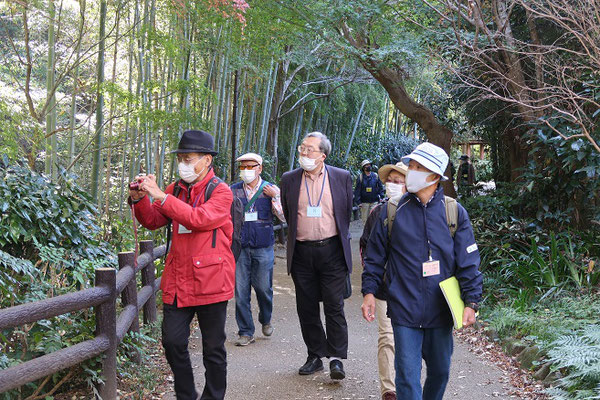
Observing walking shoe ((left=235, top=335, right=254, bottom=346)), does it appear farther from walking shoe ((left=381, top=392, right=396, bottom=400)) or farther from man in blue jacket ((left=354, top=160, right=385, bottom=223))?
man in blue jacket ((left=354, top=160, right=385, bottom=223))

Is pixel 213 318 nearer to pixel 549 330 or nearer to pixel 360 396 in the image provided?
pixel 360 396

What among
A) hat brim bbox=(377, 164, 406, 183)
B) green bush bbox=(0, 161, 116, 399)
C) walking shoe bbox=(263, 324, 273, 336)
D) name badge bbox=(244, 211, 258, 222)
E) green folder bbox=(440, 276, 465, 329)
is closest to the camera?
green folder bbox=(440, 276, 465, 329)

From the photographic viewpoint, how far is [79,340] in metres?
4.37

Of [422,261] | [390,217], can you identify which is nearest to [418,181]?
[390,217]

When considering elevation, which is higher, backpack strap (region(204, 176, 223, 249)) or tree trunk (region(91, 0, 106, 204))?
tree trunk (region(91, 0, 106, 204))

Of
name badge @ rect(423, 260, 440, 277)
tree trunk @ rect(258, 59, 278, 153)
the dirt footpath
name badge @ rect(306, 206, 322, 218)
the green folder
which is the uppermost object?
tree trunk @ rect(258, 59, 278, 153)

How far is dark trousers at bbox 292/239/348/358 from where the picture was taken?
529cm

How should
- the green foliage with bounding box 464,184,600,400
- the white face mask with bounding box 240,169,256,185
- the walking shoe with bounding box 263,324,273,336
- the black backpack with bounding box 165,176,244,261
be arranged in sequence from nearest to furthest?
the black backpack with bounding box 165,176,244,261
the green foliage with bounding box 464,184,600,400
the white face mask with bounding box 240,169,256,185
the walking shoe with bounding box 263,324,273,336

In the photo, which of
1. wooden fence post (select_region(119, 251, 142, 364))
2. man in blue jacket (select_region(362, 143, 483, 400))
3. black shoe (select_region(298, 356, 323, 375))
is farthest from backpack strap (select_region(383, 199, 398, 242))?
wooden fence post (select_region(119, 251, 142, 364))

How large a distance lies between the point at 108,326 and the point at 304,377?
5.80ft

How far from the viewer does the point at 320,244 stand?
527 cm

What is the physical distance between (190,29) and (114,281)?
929 cm

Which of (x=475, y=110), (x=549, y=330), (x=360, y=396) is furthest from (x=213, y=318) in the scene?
(x=475, y=110)

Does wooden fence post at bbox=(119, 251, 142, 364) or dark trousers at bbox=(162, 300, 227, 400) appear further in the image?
wooden fence post at bbox=(119, 251, 142, 364)
